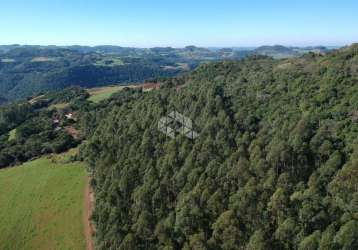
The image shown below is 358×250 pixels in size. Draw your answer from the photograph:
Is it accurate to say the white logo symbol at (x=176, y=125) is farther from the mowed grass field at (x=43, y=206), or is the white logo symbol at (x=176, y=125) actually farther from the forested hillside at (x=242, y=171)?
the mowed grass field at (x=43, y=206)

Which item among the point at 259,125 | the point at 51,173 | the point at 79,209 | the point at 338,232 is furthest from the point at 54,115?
the point at 338,232

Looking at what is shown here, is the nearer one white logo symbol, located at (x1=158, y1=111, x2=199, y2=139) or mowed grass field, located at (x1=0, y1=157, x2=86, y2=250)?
mowed grass field, located at (x1=0, y1=157, x2=86, y2=250)

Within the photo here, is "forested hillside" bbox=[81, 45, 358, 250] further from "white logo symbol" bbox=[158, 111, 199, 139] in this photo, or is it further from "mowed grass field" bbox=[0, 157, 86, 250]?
"mowed grass field" bbox=[0, 157, 86, 250]

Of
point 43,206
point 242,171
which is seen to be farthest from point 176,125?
point 43,206

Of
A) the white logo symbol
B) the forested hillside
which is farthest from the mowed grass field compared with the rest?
the white logo symbol

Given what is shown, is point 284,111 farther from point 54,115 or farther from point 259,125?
point 54,115

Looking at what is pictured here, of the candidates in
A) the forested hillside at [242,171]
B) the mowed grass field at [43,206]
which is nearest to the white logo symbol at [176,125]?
the forested hillside at [242,171]
